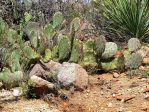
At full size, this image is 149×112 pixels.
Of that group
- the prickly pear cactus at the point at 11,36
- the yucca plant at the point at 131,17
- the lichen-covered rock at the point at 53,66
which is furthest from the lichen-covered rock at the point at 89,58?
the yucca plant at the point at 131,17

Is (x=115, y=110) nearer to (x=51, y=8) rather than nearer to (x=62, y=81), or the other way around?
(x=62, y=81)

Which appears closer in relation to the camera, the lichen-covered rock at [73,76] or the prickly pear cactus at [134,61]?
the lichen-covered rock at [73,76]

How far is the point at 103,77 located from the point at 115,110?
1077 mm

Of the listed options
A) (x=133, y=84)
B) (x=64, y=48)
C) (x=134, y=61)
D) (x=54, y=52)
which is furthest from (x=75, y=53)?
(x=133, y=84)

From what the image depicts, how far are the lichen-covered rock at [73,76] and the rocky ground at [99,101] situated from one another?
11cm

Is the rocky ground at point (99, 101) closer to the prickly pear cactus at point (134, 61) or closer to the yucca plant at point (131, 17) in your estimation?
the prickly pear cactus at point (134, 61)

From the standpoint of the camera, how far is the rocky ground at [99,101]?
5180 mm

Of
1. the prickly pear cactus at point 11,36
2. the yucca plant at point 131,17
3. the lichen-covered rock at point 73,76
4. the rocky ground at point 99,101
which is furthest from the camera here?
the yucca plant at point 131,17

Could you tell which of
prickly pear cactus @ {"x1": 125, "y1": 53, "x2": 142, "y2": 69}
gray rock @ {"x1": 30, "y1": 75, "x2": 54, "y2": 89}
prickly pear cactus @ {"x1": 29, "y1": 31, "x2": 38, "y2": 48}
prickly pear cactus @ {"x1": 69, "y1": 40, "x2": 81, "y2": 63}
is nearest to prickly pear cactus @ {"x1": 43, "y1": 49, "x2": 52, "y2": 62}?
prickly pear cactus @ {"x1": 29, "y1": 31, "x2": 38, "y2": 48}

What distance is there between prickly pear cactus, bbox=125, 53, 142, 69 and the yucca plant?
1.61 metres

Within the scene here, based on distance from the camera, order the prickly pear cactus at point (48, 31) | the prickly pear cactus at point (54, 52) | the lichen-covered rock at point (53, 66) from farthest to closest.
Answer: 1. the prickly pear cactus at point (48, 31)
2. the prickly pear cactus at point (54, 52)
3. the lichen-covered rock at point (53, 66)

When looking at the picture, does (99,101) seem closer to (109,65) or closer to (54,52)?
(109,65)

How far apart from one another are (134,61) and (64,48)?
3.22ft

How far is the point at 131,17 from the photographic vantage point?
25.4 ft
